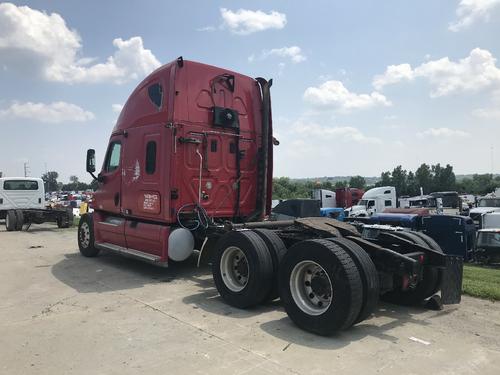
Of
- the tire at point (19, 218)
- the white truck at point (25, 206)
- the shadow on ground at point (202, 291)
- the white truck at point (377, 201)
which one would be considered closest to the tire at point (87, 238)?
the shadow on ground at point (202, 291)

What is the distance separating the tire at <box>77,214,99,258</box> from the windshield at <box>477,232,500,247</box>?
9.38 metres

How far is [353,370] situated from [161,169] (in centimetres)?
503

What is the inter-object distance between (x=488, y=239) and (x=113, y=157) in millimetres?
9186

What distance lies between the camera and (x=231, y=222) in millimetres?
8461

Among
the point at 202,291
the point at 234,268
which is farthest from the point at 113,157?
the point at 234,268

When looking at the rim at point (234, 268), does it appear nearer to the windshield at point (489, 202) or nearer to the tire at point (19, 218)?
the tire at point (19, 218)

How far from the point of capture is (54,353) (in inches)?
169

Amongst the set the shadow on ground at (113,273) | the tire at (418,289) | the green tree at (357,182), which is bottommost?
the shadow on ground at (113,273)

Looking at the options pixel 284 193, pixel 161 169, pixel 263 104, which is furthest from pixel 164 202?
pixel 284 193

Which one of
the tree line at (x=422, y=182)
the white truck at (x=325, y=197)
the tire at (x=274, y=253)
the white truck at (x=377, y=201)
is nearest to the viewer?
the tire at (x=274, y=253)

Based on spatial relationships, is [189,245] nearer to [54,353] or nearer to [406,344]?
[54,353]

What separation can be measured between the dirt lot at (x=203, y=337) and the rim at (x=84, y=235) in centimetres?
311

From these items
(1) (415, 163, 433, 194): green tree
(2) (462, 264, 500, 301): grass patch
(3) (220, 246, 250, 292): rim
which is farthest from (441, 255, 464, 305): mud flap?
(1) (415, 163, 433, 194): green tree

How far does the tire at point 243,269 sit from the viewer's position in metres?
5.63
